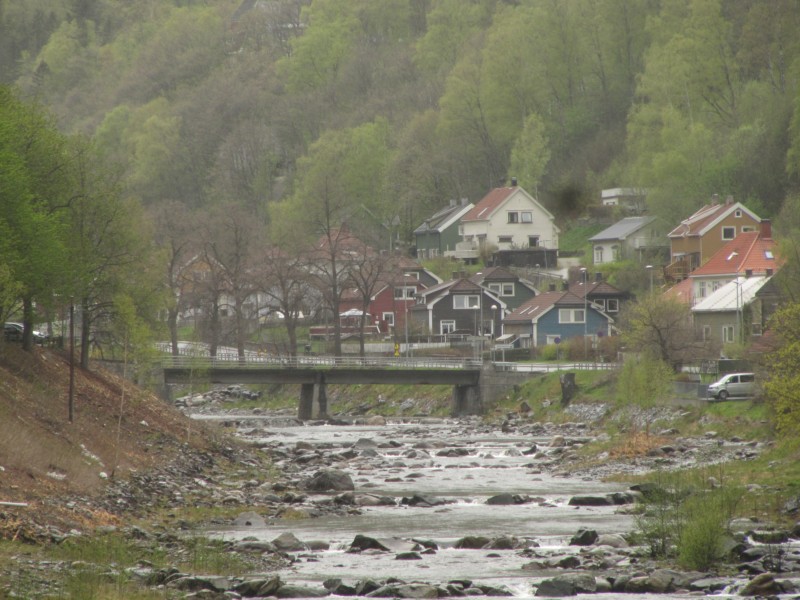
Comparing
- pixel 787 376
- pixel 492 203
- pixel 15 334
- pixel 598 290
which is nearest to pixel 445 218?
pixel 492 203

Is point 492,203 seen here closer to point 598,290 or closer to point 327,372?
point 598,290

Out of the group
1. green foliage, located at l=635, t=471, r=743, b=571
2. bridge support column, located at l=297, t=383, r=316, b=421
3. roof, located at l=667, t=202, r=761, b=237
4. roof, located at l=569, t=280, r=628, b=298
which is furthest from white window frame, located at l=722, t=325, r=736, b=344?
green foliage, located at l=635, t=471, r=743, b=571

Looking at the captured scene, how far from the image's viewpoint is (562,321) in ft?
344

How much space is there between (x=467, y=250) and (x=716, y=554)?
101m

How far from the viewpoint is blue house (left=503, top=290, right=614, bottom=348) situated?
10412 centimetres

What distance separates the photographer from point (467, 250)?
424 feet

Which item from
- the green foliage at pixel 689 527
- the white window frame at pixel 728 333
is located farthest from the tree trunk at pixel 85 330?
the white window frame at pixel 728 333

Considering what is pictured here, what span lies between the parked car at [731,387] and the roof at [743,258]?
24213 mm

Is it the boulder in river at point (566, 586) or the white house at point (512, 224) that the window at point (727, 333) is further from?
the boulder in river at point (566, 586)

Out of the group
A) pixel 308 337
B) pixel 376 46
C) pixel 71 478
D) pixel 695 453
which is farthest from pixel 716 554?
pixel 376 46

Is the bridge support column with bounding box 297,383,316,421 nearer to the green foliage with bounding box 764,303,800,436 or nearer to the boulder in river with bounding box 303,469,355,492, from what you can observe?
the green foliage with bounding box 764,303,800,436

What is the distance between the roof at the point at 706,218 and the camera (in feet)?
336

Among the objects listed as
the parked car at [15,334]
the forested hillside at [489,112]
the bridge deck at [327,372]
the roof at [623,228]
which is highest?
the forested hillside at [489,112]

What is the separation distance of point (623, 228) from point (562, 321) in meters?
15.5
